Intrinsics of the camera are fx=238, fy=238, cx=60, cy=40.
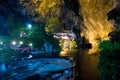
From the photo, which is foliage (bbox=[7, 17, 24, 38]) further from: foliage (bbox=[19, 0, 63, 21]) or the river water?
the river water

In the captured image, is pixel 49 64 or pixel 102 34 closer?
pixel 49 64

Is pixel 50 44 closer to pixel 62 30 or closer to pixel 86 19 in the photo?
pixel 86 19

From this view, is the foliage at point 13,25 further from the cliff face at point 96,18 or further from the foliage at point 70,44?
the cliff face at point 96,18

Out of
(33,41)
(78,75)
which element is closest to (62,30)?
(33,41)

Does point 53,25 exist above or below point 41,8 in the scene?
below

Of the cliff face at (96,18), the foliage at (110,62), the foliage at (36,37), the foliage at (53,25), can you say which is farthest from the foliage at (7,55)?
the foliage at (110,62)

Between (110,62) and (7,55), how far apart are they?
1518cm

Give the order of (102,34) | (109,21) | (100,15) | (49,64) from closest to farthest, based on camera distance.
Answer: (49,64)
(109,21)
(100,15)
(102,34)

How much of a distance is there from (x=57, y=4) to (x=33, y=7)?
406 centimetres

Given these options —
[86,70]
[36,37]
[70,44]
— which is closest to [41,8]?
[70,44]

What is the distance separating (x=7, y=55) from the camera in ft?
79.1

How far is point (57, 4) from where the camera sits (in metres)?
34.6

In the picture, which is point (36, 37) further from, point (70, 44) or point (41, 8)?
point (41, 8)

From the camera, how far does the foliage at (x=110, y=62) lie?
35.4ft
